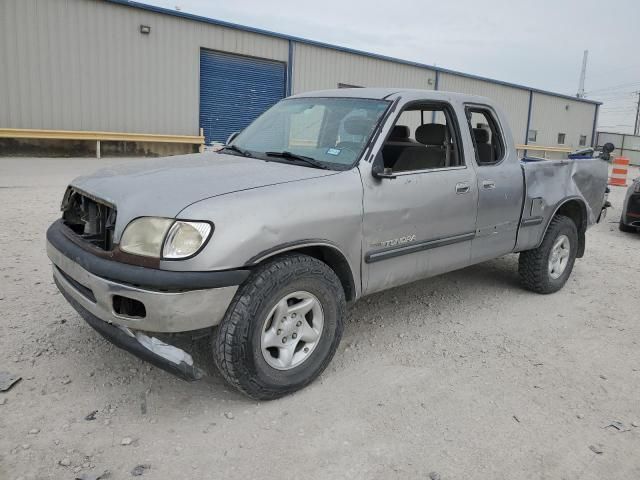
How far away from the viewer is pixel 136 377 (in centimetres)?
336

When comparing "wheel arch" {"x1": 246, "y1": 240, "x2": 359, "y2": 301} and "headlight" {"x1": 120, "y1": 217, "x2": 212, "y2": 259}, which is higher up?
"headlight" {"x1": 120, "y1": 217, "x2": 212, "y2": 259}

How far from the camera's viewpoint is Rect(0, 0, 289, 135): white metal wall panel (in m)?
13.4

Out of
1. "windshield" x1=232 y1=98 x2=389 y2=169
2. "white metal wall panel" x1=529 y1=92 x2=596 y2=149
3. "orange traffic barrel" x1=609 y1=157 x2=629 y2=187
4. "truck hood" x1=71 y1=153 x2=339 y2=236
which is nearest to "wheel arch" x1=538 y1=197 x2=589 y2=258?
"windshield" x1=232 y1=98 x2=389 y2=169

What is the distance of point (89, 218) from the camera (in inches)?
132

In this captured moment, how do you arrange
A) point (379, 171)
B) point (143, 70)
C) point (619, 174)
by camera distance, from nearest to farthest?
point (379, 171), point (143, 70), point (619, 174)

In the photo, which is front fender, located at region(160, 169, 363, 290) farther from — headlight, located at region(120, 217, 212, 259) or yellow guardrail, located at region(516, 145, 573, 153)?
yellow guardrail, located at region(516, 145, 573, 153)

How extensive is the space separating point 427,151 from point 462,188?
583 mm

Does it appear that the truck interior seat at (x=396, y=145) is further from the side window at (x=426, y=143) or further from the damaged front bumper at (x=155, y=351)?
the damaged front bumper at (x=155, y=351)

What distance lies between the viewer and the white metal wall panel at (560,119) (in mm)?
28984

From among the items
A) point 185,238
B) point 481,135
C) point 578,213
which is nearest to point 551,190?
point 578,213

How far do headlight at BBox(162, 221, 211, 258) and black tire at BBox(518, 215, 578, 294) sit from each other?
3.67m

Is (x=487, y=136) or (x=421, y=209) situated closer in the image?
(x=421, y=209)

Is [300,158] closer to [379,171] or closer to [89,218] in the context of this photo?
[379,171]

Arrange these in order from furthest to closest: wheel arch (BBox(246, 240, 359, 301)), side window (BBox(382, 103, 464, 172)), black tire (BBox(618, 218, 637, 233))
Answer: black tire (BBox(618, 218, 637, 233)), side window (BBox(382, 103, 464, 172)), wheel arch (BBox(246, 240, 359, 301))
